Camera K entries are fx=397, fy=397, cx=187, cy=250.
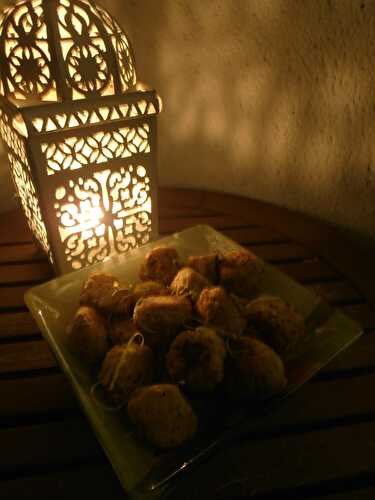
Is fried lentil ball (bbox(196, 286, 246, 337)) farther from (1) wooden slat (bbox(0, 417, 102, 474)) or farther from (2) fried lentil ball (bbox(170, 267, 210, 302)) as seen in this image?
(1) wooden slat (bbox(0, 417, 102, 474))

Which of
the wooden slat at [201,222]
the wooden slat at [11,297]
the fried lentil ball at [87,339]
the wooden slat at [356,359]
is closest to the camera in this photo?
the fried lentil ball at [87,339]

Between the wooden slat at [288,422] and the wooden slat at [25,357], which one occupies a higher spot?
the wooden slat at [25,357]

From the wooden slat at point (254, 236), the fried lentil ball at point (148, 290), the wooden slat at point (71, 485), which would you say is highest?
the fried lentil ball at point (148, 290)

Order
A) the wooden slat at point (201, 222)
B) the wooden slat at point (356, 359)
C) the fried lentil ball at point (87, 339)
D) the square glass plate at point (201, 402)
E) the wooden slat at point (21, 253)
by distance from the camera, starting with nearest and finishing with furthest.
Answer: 1. the square glass plate at point (201, 402)
2. the fried lentil ball at point (87, 339)
3. the wooden slat at point (356, 359)
4. the wooden slat at point (21, 253)
5. the wooden slat at point (201, 222)

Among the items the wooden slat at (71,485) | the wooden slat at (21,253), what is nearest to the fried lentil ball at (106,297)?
the wooden slat at (71,485)

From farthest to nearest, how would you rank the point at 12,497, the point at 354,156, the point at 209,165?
the point at 209,165 → the point at 354,156 → the point at 12,497

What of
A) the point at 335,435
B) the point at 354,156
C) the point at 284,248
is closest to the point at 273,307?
the point at 335,435

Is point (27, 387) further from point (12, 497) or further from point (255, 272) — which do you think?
point (255, 272)

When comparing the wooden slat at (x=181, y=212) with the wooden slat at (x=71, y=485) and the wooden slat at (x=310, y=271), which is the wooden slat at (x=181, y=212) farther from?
the wooden slat at (x=71, y=485)
